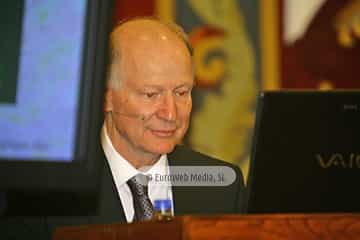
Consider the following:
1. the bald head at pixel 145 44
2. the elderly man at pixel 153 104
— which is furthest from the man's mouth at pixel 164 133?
the bald head at pixel 145 44

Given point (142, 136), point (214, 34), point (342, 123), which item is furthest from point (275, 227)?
point (214, 34)

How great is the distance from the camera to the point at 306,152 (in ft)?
3.87

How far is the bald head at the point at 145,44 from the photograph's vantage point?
1.76m

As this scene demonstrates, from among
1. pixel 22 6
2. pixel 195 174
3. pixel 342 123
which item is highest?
pixel 22 6

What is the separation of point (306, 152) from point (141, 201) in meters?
0.39

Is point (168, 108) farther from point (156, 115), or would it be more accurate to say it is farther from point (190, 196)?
point (190, 196)

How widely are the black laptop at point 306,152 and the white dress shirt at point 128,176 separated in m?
0.32

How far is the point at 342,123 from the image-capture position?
1194mm

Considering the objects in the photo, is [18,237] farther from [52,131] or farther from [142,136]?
[142,136]

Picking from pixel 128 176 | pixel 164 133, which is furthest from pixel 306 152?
pixel 164 133

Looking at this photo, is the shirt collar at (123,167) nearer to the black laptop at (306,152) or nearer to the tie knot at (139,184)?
the tie knot at (139,184)

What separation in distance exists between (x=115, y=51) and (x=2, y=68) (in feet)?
4.18

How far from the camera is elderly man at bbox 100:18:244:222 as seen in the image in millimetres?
1695

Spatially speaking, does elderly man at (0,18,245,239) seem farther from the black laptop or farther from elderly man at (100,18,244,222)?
the black laptop
